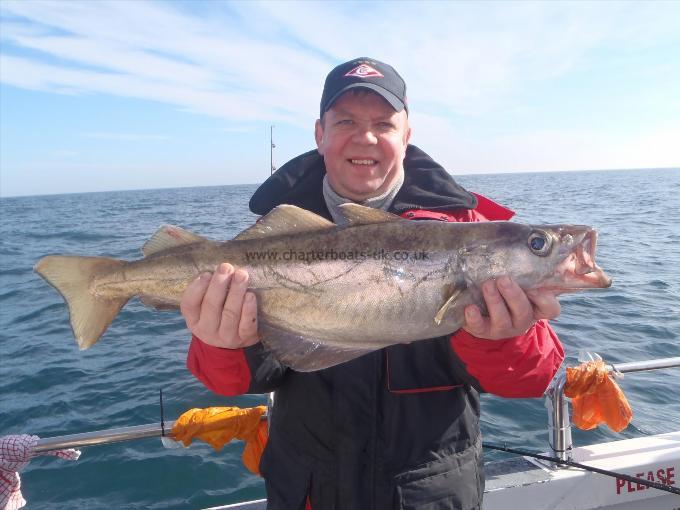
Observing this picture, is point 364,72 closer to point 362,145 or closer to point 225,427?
point 362,145

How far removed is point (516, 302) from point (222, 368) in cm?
222

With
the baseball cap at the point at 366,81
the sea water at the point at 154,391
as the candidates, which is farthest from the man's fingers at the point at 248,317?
the sea water at the point at 154,391

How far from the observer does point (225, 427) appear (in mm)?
4824

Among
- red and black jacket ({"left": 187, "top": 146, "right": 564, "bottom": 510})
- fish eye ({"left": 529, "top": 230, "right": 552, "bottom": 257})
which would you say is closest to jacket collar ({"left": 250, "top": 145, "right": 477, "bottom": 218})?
red and black jacket ({"left": 187, "top": 146, "right": 564, "bottom": 510})

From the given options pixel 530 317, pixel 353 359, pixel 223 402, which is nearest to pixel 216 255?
pixel 353 359

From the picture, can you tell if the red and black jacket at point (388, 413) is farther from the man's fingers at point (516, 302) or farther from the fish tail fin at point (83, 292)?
the fish tail fin at point (83, 292)

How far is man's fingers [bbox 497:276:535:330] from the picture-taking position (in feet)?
10.5

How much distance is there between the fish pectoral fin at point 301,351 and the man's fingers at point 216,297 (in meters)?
0.34

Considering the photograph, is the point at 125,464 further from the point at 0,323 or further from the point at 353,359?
the point at 0,323

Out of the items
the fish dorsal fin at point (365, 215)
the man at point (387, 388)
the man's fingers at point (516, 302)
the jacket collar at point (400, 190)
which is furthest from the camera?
the jacket collar at point (400, 190)

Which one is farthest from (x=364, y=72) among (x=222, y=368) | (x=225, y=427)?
(x=225, y=427)

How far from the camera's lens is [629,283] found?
17891mm

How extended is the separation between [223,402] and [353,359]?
7333mm

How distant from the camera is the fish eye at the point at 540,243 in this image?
3.36 m
